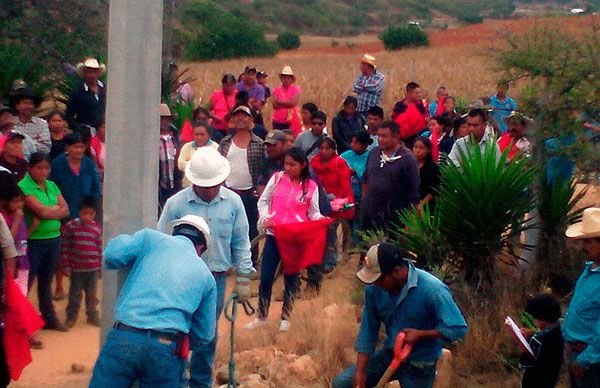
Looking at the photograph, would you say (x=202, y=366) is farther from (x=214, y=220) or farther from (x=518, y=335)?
(x=518, y=335)

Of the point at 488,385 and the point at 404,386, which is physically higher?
the point at 404,386

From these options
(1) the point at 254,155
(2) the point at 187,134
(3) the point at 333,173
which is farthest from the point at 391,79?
(1) the point at 254,155

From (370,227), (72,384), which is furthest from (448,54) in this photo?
(72,384)

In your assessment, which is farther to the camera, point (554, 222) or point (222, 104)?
point (222, 104)

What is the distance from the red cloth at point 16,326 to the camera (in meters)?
7.13

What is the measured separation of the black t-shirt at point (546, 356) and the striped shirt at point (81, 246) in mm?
4592

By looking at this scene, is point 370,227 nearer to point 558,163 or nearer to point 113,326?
point 558,163

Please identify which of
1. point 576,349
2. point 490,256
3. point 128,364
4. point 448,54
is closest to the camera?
point 128,364

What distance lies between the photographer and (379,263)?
20.8ft

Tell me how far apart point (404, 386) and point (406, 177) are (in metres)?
4.06

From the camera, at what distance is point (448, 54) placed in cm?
4138

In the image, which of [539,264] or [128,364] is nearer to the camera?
[128,364]

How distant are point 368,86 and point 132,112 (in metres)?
10.5

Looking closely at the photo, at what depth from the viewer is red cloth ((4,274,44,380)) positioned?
7133 mm
